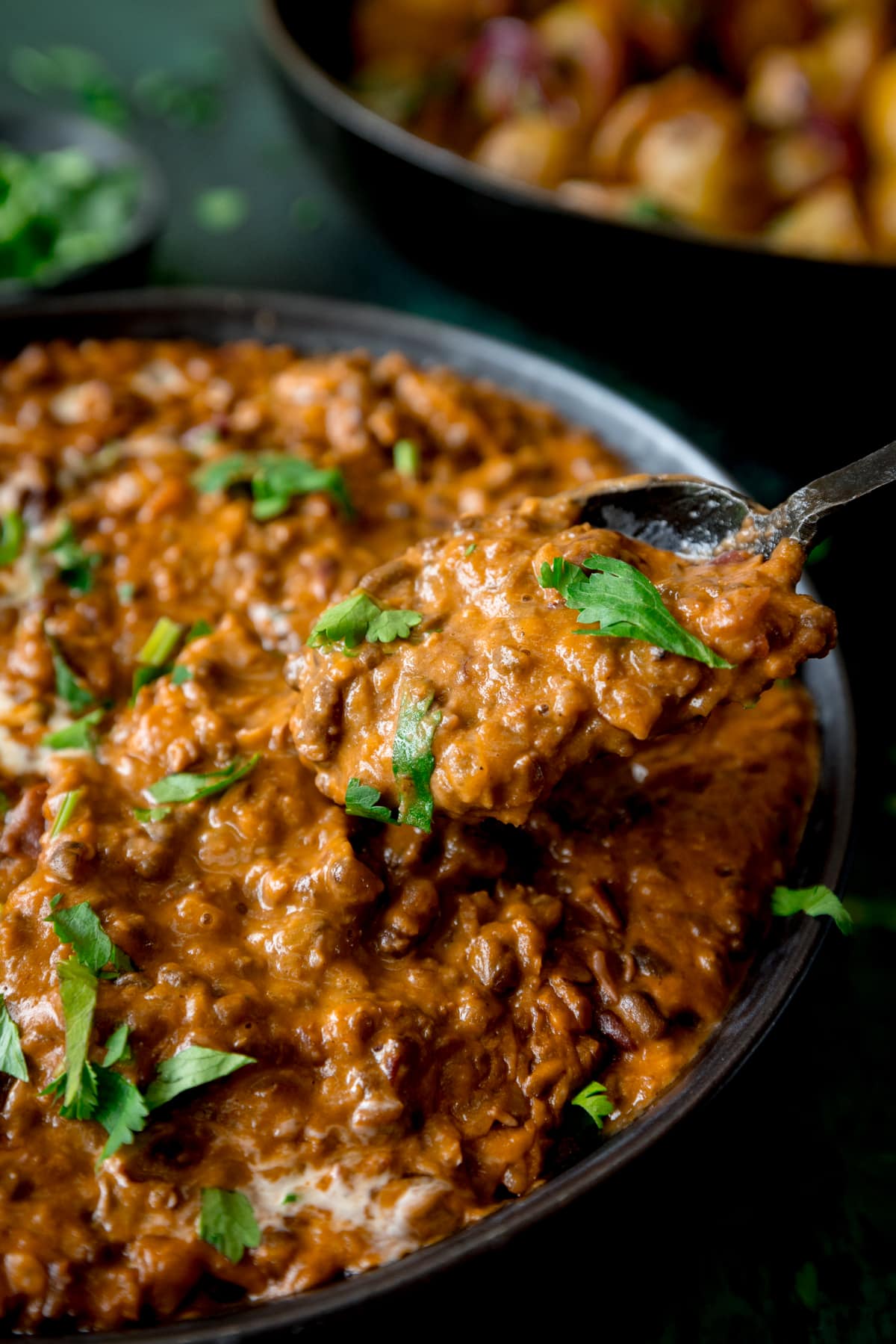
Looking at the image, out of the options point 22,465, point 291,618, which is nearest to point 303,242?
point 22,465

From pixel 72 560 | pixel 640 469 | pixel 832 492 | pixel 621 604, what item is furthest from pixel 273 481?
pixel 832 492

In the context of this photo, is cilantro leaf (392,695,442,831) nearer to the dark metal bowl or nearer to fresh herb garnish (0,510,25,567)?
fresh herb garnish (0,510,25,567)

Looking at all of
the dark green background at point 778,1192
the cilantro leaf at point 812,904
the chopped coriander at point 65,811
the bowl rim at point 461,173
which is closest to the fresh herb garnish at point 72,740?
the chopped coriander at point 65,811

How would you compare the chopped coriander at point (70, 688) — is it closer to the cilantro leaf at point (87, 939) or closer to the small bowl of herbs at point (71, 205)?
the cilantro leaf at point (87, 939)

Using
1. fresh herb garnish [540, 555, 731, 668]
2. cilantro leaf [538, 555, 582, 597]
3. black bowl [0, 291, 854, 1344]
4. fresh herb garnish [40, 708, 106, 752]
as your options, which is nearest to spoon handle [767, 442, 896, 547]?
fresh herb garnish [540, 555, 731, 668]

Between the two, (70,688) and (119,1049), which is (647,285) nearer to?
(70,688)

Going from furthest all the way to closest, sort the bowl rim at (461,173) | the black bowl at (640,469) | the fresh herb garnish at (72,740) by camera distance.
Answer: the bowl rim at (461,173) → the fresh herb garnish at (72,740) → the black bowl at (640,469)

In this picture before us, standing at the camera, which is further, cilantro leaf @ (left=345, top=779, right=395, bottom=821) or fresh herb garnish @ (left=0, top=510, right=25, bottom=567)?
fresh herb garnish @ (left=0, top=510, right=25, bottom=567)
